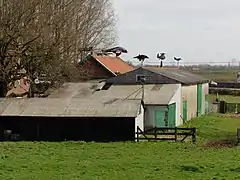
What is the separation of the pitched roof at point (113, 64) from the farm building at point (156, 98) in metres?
9.38

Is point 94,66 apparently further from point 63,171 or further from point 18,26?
point 63,171

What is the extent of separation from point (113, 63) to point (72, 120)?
2328 centimetres

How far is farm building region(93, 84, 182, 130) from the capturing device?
128 feet

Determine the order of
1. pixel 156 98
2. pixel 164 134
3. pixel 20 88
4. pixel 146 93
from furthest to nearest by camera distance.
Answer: pixel 20 88
pixel 146 93
pixel 156 98
pixel 164 134

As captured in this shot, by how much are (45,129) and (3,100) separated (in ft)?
13.5

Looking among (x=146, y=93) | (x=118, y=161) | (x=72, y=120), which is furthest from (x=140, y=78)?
(x=118, y=161)

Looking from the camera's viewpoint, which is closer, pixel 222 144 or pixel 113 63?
pixel 222 144

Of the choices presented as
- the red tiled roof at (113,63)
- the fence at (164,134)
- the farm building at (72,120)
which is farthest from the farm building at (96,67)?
the fence at (164,134)

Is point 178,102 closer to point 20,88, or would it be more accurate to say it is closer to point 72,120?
point 72,120

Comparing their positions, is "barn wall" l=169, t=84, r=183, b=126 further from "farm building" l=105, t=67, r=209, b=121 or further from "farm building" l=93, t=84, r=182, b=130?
"farm building" l=105, t=67, r=209, b=121

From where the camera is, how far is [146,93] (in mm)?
41469

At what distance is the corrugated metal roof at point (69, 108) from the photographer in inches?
1331

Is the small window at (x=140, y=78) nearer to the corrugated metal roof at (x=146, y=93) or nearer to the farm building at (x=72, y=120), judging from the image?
the corrugated metal roof at (x=146, y=93)

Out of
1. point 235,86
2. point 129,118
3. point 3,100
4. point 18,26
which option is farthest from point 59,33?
point 235,86
